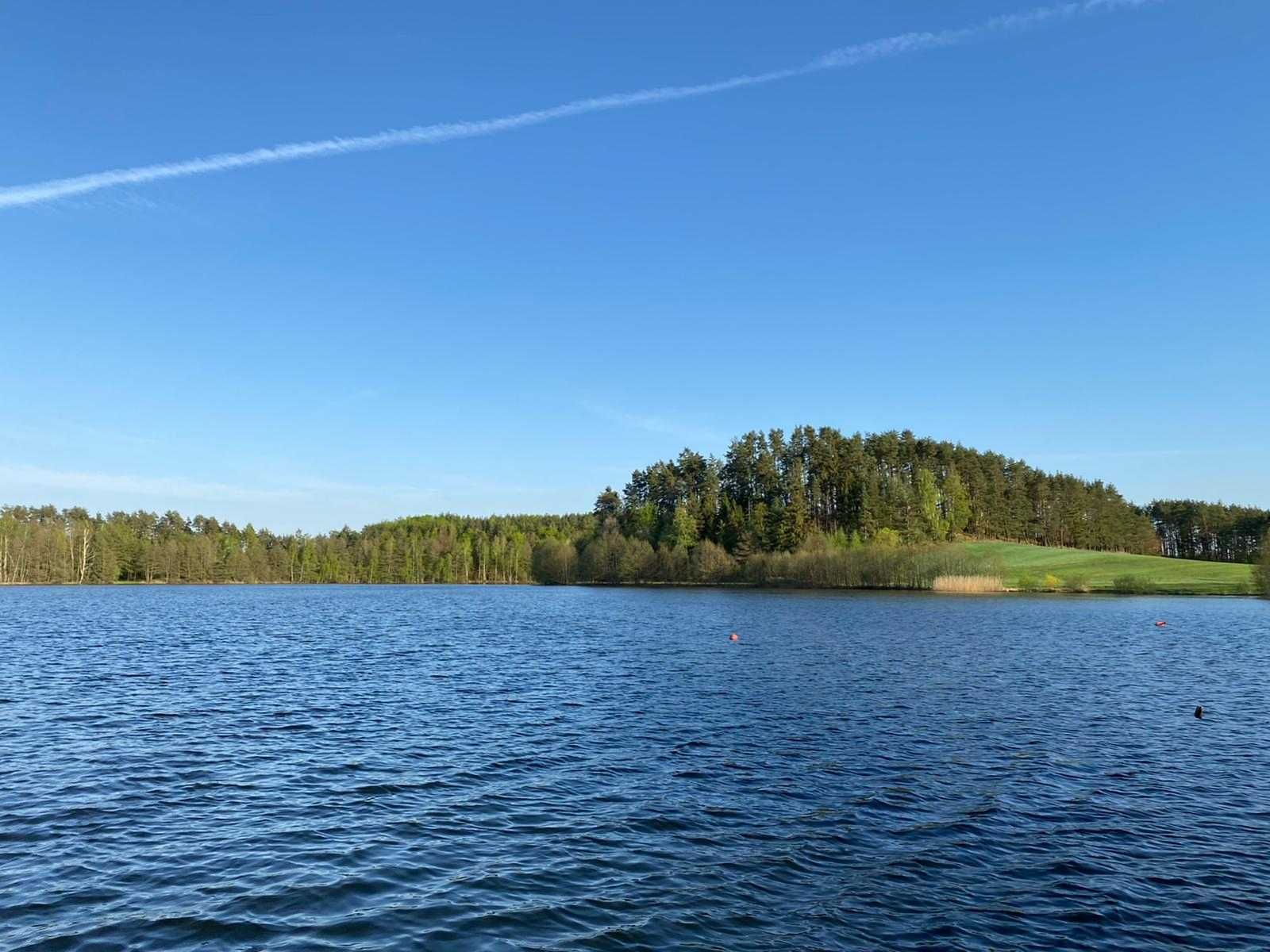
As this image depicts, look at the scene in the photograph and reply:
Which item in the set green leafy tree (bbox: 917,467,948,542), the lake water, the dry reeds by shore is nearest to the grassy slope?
green leafy tree (bbox: 917,467,948,542)

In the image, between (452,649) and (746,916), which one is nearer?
(746,916)

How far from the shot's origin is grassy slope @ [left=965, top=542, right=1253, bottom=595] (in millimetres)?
141875

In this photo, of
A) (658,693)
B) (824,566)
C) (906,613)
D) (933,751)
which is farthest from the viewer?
(824,566)

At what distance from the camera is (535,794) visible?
76.0ft

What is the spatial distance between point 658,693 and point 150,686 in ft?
86.1

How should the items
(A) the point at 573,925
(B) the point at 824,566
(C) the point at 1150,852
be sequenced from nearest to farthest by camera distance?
1. (A) the point at 573,925
2. (C) the point at 1150,852
3. (B) the point at 824,566

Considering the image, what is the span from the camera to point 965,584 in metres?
145

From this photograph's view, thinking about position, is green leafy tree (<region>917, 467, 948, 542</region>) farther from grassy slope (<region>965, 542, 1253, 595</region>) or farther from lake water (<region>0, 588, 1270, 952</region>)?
lake water (<region>0, 588, 1270, 952</region>)

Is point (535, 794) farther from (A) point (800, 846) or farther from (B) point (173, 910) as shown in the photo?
(B) point (173, 910)

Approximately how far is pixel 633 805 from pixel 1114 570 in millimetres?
171007

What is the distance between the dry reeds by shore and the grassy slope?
8.84 m

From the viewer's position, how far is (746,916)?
15422 millimetres

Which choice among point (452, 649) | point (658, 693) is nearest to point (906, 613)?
point (452, 649)

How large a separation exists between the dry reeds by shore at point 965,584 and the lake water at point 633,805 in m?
96.3
